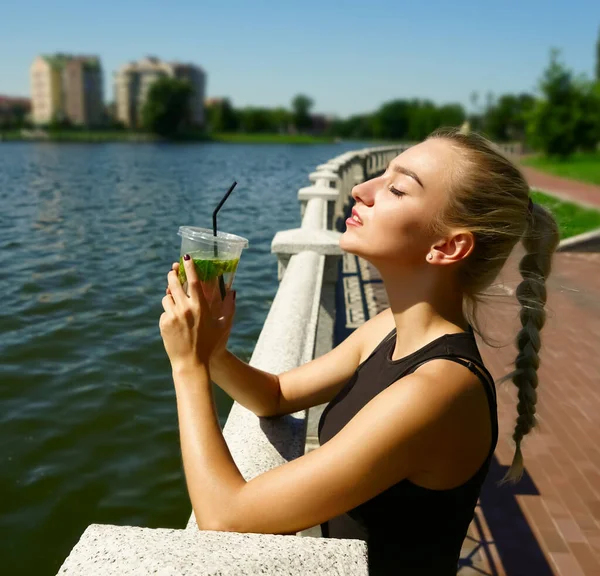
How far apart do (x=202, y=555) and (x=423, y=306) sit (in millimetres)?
965

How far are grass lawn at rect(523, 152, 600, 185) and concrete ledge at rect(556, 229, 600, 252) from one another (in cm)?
1366

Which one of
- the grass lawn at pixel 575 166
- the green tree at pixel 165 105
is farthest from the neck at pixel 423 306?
the green tree at pixel 165 105

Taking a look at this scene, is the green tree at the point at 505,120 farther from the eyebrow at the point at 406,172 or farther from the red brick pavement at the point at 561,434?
the eyebrow at the point at 406,172

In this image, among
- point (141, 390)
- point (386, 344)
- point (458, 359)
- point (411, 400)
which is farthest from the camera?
point (141, 390)

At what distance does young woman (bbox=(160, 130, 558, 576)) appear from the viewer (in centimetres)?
146

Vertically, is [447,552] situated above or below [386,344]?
below

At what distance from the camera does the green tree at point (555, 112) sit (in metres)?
32.6

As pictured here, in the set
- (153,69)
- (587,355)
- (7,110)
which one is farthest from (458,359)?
(7,110)

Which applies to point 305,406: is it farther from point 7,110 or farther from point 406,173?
point 7,110

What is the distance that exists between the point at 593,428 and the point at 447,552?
3.35 meters

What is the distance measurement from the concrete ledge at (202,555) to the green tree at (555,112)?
3451 centimetres

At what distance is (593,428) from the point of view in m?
4.62

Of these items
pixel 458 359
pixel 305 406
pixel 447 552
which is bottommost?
pixel 447 552

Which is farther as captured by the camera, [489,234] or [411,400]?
[489,234]
